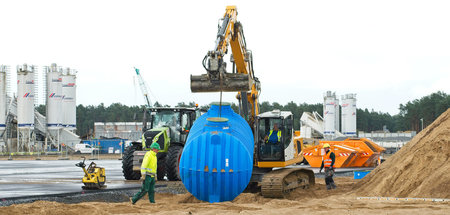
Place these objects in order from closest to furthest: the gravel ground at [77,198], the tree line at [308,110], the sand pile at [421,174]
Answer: the sand pile at [421,174]
the gravel ground at [77,198]
the tree line at [308,110]

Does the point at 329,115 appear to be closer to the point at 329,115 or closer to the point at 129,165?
the point at 329,115

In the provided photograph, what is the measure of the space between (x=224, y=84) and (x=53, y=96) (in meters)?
58.9

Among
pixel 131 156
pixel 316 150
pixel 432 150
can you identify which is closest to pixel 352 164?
pixel 316 150

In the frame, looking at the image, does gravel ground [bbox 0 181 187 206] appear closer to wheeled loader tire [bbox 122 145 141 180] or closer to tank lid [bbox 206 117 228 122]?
tank lid [bbox 206 117 228 122]

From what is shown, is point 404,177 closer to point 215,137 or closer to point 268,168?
point 268,168

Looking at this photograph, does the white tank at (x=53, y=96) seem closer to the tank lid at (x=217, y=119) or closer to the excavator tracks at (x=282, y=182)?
the excavator tracks at (x=282, y=182)

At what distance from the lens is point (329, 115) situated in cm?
7925

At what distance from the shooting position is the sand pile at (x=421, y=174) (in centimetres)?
1347

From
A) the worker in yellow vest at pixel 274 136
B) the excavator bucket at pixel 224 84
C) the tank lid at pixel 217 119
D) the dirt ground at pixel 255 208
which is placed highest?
the excavator bucket at pixel 224 84

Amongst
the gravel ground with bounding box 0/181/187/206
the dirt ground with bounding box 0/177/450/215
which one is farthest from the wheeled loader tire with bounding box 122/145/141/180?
the dirt ground with bounding box 0/177/450/215

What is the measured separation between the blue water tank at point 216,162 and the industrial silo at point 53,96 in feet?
193

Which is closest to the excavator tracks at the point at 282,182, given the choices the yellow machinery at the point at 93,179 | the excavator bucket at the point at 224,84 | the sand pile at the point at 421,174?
the sand pile at the point at 421,174

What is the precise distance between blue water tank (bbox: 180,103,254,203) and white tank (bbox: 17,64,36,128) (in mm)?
57110

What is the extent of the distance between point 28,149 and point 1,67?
10.7 m
